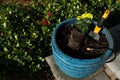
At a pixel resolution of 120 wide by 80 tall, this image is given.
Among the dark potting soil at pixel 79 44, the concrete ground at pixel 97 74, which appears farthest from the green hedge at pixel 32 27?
the dark potting soil at pixel 79 44

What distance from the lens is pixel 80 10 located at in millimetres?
4520

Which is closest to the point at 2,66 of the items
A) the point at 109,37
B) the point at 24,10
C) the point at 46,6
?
the point at 24,10

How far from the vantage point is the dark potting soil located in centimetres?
320

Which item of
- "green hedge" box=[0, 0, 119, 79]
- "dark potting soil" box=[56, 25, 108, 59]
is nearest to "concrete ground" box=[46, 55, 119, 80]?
"green hedge" box=[0, 0, 119, 79]

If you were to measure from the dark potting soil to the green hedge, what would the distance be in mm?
754

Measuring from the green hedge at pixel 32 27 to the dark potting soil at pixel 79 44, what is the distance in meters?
0.75

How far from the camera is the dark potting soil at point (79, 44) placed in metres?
3.20

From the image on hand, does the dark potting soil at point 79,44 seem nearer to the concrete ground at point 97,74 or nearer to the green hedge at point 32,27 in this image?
the concrete ground at point 97,74

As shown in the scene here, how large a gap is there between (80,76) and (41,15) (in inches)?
65.4

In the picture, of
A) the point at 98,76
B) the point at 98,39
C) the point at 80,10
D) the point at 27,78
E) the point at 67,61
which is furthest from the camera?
the point at 80,10

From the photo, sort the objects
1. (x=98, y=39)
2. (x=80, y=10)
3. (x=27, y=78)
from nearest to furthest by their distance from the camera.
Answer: (x=98, y=39), (x=27, y=78), (x=80, y=10)

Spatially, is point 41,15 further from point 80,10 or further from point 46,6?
point 80,10

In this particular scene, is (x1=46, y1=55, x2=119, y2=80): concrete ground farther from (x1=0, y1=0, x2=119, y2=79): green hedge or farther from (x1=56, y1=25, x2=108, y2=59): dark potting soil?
(x1=56, y1=25, x2=108, y2=59): dark potting soil

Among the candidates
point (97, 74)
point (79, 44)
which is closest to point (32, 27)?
point (79, 44)
